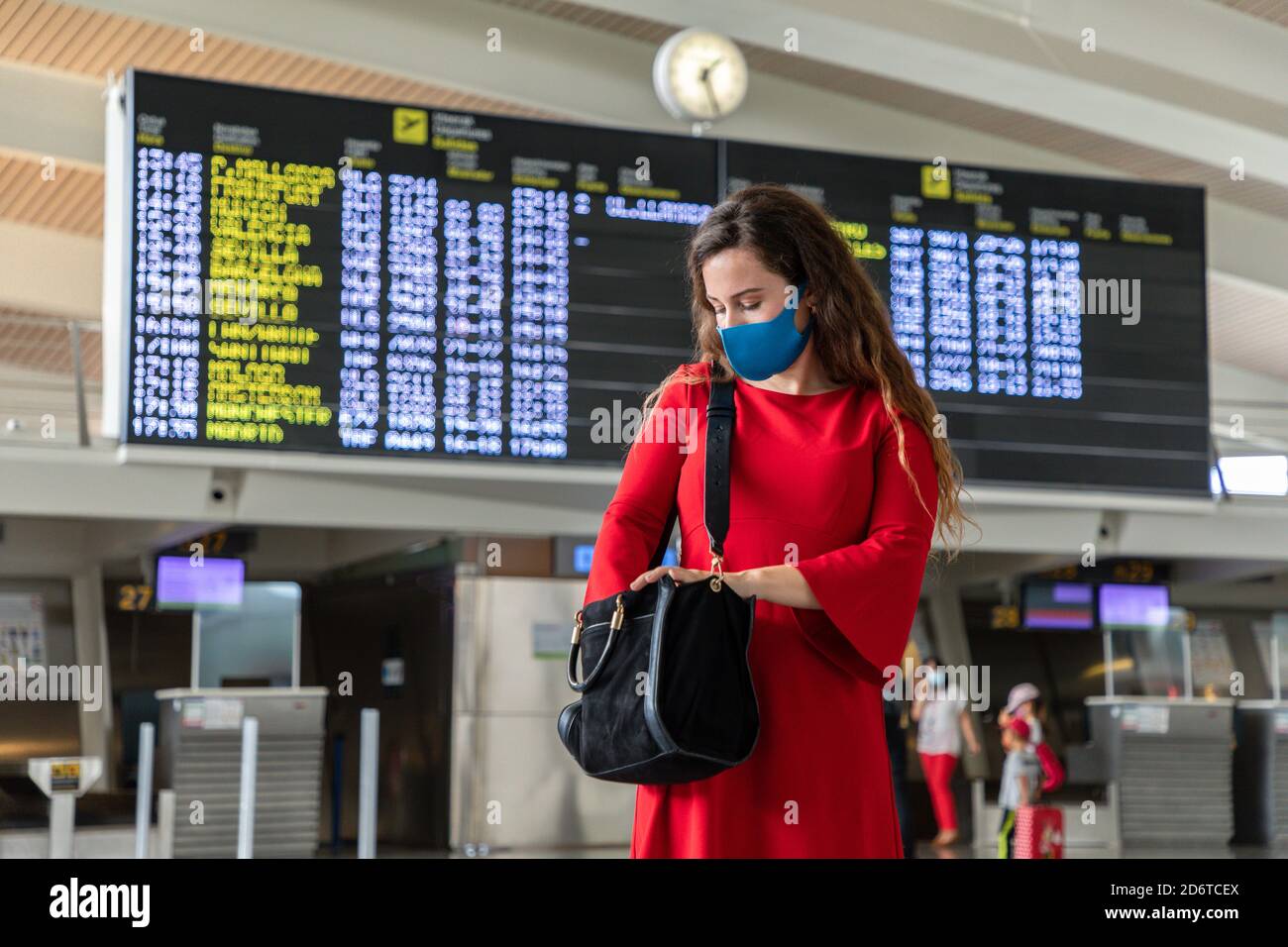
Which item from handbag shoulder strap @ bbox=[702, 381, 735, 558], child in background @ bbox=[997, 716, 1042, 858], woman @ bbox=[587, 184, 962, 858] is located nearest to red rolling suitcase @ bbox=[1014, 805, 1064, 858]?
child in background @ bbox=[997, 716, 1042, 858]

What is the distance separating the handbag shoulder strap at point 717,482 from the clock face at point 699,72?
24.7 feet

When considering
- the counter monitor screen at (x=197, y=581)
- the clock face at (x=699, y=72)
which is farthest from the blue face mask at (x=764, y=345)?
the counter monitor screen at (x=197, y=581)

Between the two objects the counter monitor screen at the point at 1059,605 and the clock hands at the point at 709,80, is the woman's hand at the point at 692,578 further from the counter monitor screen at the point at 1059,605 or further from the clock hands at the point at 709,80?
the counter monitor screen at the point at 1059,605

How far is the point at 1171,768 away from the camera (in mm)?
12289

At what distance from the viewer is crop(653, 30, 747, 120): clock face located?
916 centimetres

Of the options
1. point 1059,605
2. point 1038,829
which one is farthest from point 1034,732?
point 1059,605

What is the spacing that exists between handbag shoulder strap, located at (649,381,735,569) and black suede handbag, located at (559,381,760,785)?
73 mm

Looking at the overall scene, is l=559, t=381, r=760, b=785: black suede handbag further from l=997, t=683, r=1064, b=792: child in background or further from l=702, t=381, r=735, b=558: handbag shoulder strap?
l=997, t=683, r=1064, b=792: child in background

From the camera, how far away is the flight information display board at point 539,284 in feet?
23.6

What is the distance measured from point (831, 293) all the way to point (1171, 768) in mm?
11274

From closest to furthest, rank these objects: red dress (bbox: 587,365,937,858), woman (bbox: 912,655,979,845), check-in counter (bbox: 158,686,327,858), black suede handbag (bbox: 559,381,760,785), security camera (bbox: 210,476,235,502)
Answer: black suede handbag (bbox: 559,381,760,785), red dress (bbox: 587,365,937,858), security camera (bbox: 210,476,235,502), check-in counter (bbox: 158,686,327,858), woman (bbox: 912,655,979,845)

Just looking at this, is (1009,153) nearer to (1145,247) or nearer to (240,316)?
(1145,247)

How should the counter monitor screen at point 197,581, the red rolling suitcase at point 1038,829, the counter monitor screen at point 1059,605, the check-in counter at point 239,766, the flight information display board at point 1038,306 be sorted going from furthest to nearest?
the counter monitor screen at point 1059,605 → the counter monitor screen at point 197,581 → the check-in counter at point 239,766 → the red rolling suitcase at point 1038,829 → the flight information display board at point 1038,306

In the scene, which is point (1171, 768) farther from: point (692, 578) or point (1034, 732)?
point (692, 578)
